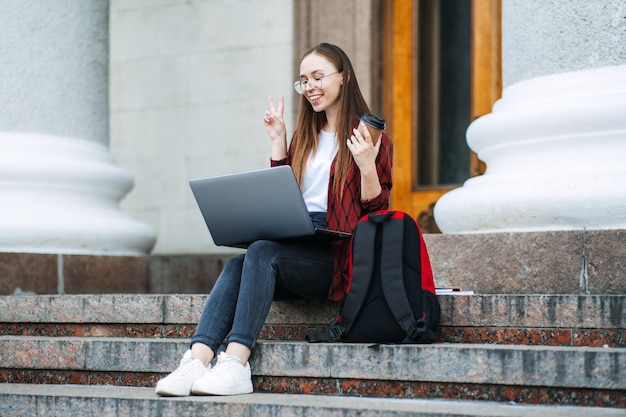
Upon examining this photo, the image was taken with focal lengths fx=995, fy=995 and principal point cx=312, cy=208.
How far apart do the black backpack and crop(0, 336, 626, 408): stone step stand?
8cm

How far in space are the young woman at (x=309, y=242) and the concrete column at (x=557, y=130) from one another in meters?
0.72

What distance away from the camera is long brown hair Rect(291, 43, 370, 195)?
391 centimetres

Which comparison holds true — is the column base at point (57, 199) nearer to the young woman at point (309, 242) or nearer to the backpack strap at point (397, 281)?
the young woman at point (309, 242)

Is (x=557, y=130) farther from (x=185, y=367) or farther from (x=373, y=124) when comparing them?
(x=185, y=367)

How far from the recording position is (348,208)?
3865 mm

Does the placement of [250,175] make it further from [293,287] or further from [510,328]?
[510,328]

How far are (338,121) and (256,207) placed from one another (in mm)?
541

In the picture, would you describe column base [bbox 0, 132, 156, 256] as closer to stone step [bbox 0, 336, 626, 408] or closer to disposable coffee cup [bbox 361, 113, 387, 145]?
stone step [bbox 0, 336, 626, 408]

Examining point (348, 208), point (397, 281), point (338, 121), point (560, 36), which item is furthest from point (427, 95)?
point (397, 281)

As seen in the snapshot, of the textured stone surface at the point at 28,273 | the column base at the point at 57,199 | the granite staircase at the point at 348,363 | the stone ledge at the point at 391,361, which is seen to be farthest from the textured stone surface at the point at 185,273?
the stone ledge at the point at 391,361

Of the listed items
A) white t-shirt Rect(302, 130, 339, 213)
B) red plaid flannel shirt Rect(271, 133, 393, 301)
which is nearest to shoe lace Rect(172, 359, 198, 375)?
red plaid flannel shirt Rect(271, 133, 393, 301)

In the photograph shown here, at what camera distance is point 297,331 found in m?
3.97

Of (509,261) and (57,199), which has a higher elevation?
(57,199)

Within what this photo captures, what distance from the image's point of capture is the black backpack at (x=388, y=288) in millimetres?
3531
